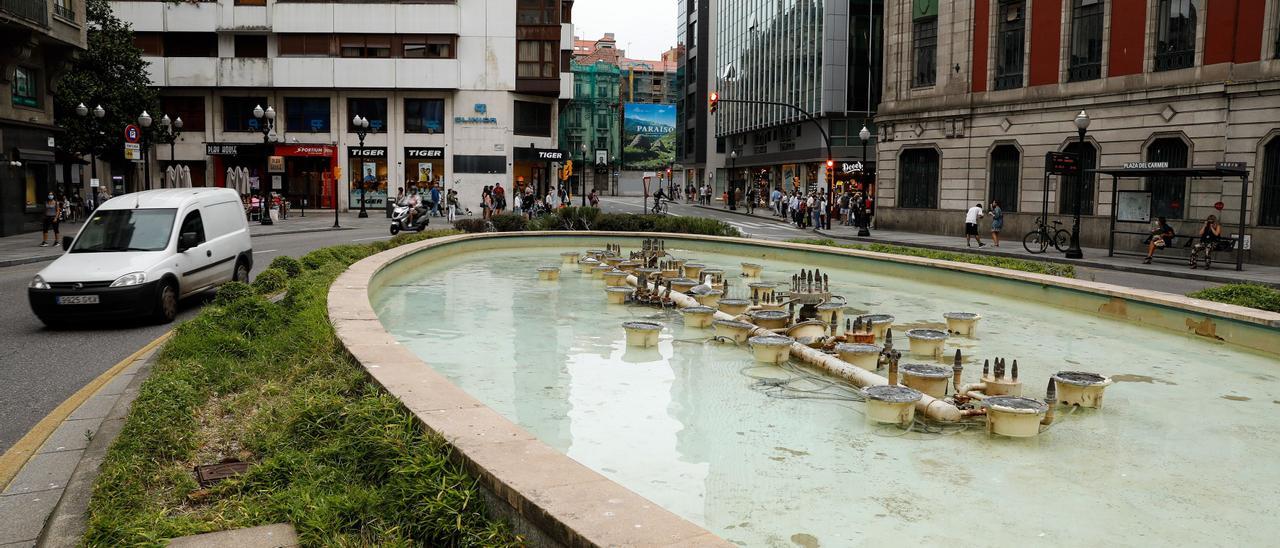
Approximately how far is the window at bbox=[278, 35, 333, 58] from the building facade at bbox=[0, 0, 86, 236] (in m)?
19.2

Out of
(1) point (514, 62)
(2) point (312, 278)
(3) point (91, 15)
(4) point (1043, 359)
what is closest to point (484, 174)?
(1) point (514, 62)

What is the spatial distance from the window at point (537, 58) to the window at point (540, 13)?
1.33 metres

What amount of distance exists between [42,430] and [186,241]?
6969 mm

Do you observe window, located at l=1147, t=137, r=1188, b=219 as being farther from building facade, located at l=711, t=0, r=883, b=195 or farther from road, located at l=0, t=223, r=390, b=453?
road, located at l=0, t=223, r=390, b=453

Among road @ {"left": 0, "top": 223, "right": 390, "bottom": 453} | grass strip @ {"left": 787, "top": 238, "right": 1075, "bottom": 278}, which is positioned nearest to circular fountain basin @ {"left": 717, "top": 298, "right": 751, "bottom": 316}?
grass strip @ {"left": 787, "top": 238, "right": 1075, "bottom": 278}

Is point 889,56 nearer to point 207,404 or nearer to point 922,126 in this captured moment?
point 922,126

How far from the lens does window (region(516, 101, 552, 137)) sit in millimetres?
56031

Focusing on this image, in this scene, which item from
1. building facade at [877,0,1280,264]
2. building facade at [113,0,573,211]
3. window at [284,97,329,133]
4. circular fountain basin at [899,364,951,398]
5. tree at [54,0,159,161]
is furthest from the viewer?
window at [284,97,329,133]

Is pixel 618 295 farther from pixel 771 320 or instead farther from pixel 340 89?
pixel 340 89

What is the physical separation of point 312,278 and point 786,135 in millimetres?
53179

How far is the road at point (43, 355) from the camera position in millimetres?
7617

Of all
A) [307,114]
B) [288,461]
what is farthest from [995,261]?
[307,114]

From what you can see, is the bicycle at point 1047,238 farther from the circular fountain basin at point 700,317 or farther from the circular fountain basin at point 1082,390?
the circular fountain basin at point 1082,390

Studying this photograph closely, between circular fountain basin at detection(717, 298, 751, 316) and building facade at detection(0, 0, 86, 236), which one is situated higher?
building facade at detection(0, 0, 86, 236)
